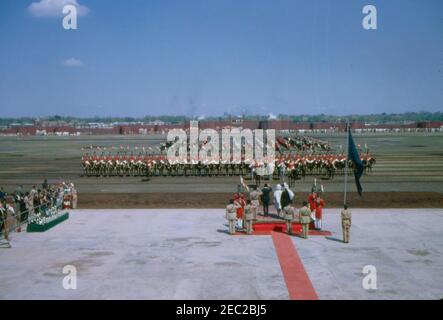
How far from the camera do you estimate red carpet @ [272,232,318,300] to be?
1080 centimetres

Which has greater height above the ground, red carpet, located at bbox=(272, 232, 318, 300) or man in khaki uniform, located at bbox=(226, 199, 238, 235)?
man in khaki uniform, located at bbox=(226, 199, 238, 235)

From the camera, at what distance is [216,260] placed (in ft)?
44.7

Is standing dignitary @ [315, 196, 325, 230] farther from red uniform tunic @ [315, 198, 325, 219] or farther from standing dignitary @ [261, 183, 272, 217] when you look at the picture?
standing dignitary @ [261, 183, 272, 217]

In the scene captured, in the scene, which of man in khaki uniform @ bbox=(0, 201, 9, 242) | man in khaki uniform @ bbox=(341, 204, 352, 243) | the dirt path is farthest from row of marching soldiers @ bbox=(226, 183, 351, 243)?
man in khaki uniform @ bbox=(0, 201, 9, 242)

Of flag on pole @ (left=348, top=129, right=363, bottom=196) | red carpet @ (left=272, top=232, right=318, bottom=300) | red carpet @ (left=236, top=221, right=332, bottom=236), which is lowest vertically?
red carpet @ (left=272, top=232, right=318, bottom=300)

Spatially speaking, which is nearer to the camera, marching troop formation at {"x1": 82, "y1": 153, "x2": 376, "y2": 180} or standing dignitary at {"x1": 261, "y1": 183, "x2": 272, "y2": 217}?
standing dignitary at {"x1": 261, "y1": 183, "x2": 272, "y2": 217}

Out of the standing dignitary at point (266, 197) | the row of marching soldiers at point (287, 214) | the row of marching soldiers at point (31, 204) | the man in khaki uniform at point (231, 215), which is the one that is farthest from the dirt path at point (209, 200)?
the man in khaki uniform at point (231, 215)

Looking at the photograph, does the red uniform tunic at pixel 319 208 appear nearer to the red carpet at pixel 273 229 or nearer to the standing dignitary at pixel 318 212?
the standing dignitary at pixel 318 212

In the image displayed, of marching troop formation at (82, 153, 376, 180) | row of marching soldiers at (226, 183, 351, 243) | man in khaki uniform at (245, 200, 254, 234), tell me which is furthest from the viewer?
marching troop formation at (82, 153, 376, 180)

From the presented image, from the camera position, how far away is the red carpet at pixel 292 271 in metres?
10.8

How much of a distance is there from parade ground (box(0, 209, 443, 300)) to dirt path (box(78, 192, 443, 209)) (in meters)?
3.12
